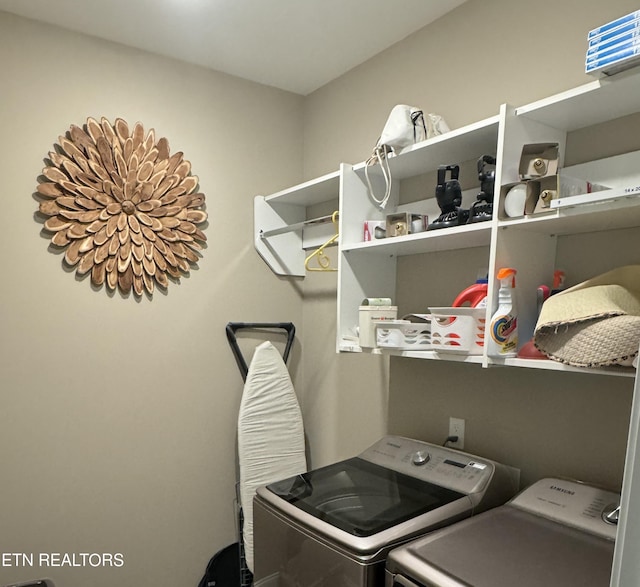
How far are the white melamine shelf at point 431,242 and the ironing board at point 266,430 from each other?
81 cm

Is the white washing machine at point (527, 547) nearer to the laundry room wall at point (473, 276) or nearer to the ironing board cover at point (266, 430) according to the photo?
the laundry room wall at point (473, 276)

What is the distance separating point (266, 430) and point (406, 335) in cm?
100

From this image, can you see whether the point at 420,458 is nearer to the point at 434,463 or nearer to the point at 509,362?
the point at 434,463

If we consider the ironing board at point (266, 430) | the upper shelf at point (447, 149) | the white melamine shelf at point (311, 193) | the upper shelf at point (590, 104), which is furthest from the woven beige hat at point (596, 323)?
the ironing board at point (266, 430)

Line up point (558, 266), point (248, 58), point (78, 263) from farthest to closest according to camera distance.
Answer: point (248, 58)
point (78, 263)
point (558, 266)

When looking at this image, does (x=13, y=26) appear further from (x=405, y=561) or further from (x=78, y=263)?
(x=405, y=561)

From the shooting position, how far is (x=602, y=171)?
1291 millimetres

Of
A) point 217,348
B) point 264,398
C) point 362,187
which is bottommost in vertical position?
point 264,398

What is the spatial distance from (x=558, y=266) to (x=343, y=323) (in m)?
0.75

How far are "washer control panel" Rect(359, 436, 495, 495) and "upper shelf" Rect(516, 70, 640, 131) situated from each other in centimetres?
102

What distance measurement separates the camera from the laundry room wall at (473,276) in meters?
1.31

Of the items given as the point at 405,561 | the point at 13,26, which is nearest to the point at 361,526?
the point at 405,561

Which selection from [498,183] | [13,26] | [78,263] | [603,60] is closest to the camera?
[603,60]

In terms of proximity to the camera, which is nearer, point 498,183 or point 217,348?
point 498,183
